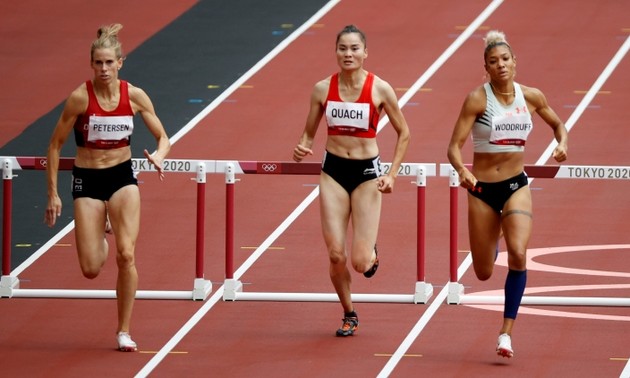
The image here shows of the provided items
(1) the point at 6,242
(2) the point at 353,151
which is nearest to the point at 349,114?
(2) the point at 353,151

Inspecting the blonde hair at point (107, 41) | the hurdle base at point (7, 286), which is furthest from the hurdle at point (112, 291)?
the blonde hair at point (107, 41)

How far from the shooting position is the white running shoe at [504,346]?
11.9 metres

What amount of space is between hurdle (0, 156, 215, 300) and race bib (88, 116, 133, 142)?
4.75ft

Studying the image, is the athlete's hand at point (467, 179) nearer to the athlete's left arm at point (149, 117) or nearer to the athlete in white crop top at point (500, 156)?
the athlete in white crop top at point (500, 156)

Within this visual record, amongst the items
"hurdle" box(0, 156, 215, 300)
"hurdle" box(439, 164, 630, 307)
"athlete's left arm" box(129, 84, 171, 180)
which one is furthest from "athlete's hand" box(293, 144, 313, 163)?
"hurdle" box(0, 156, 215, 300)

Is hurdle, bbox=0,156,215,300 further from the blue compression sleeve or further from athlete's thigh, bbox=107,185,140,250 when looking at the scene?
the blue compression sleeve

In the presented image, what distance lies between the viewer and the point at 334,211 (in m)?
12.7

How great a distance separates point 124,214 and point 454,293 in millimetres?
3231

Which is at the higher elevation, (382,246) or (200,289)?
(382,246)

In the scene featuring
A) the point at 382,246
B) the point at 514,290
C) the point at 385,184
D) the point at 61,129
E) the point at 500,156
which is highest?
the point at 61,129

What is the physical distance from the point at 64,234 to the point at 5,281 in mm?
2650

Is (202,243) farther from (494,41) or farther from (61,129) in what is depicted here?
(494,41)

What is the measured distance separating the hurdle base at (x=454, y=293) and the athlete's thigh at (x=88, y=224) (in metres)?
3.26

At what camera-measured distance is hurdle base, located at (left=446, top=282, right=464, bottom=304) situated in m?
13.9
